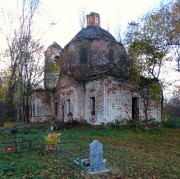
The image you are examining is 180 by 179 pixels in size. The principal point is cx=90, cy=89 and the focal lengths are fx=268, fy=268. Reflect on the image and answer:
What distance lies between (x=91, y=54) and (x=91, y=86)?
4920mm

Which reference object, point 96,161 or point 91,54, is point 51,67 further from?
point 96,161

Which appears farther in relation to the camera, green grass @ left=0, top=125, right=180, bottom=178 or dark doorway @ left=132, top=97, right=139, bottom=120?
dark doorway @ left=132, top=97, right=139, bottom=120

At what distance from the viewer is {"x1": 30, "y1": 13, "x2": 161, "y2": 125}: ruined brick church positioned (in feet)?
71.0

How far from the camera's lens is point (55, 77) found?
34.0 meters

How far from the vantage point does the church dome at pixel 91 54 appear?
85.6 ft

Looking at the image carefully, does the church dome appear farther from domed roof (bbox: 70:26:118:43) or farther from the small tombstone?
the small tombstone

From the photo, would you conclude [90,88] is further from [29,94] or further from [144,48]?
[29,94]

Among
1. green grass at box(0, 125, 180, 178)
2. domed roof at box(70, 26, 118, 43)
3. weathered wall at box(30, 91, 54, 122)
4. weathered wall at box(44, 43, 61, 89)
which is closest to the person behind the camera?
green grass at box(0, 125, 180, 178)

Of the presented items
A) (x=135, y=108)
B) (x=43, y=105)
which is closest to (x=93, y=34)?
(x=135, y=108)

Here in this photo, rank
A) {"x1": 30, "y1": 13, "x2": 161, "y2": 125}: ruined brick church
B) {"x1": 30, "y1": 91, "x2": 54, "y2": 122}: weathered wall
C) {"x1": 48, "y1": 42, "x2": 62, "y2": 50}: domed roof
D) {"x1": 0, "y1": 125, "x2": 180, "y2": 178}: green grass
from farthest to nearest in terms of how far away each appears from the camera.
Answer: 1. {"x1": 48, "y1": 42, "x2": 62, "y2": 50}: domed roof
2. {"x1": 30, "y1": 91, "x2": 54, "y2": 122}: weathered wall
3. {"x1": 30, "y1": 13, "x2": 161, "y2": 125}: ruined brick church
4. {"x1": 0, "y1": 125, "x2": 180, "y2": 178}: green grass

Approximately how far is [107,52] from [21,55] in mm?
9363

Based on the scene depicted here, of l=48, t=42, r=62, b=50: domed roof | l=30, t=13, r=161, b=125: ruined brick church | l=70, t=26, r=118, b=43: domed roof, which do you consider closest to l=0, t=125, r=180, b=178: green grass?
l=30, t=13, r=161, b=125: ruined brick church

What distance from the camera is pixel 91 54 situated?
26.6 m

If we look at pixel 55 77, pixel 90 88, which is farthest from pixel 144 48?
pixel 55 77
